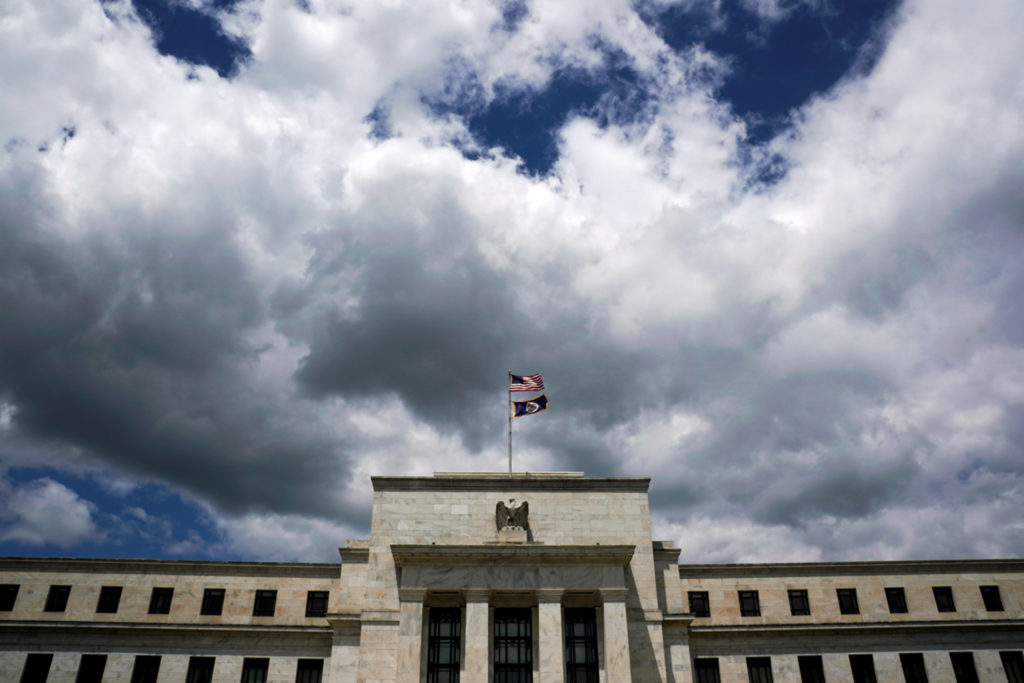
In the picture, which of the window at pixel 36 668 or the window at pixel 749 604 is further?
the window at pixel 749 604

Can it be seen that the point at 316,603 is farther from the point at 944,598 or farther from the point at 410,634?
the point at 944,598

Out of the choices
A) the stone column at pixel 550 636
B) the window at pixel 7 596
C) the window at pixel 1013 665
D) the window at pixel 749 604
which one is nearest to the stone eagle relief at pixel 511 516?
the stone column at pixel 550 636

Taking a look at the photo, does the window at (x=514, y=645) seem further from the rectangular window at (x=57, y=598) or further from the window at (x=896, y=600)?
the rectangular window at (x=57, y=598)

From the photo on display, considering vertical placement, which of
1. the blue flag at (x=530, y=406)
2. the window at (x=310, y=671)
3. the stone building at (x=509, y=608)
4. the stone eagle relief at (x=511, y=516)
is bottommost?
the window at (x=310, y=671)

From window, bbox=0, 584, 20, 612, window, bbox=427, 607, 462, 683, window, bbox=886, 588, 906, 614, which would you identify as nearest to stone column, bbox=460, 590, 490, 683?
window, bbox=427, 607, 462, 683

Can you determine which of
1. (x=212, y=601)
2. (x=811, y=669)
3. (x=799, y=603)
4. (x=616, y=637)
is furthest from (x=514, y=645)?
(x=212, y=601)

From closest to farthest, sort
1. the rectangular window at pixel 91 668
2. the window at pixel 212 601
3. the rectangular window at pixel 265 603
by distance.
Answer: the rectangular window at pixel 91 668, the window at pixel 212 601, the rectangular window at pixel 265 603

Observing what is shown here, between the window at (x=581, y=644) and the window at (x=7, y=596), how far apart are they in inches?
1369

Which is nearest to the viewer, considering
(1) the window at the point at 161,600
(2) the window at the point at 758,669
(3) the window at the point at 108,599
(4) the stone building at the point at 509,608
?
(4) the stone building at the point at 509,608

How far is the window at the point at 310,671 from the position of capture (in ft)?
150

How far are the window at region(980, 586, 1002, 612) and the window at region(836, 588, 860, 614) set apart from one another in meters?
8.39

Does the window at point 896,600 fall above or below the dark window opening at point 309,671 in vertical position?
above

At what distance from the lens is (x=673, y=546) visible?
158 ft

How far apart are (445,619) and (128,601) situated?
20635mm
